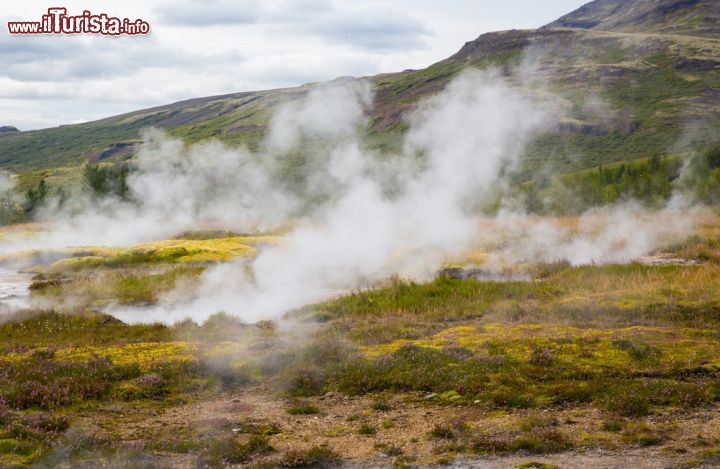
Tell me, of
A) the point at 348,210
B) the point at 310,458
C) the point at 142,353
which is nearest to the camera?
the point at 310,458

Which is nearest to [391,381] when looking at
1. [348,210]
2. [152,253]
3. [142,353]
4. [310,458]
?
[310,458]

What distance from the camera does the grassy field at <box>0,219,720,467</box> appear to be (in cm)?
1350

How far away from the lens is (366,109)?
17538 centimetres

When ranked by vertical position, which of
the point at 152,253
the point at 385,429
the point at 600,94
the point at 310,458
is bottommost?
the point at 385,429

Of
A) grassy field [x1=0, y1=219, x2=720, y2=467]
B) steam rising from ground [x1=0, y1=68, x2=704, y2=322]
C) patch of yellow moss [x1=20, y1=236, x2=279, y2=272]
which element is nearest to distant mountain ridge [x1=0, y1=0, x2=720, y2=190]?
steam rising from ground [x1=0, y1=68, x2=704, y2=322]

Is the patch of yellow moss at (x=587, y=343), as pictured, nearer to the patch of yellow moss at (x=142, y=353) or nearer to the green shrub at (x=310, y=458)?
the patch of yellow moss at (x=142, y=353)

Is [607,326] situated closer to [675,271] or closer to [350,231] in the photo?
[675,271]

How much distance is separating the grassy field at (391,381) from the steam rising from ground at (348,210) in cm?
646

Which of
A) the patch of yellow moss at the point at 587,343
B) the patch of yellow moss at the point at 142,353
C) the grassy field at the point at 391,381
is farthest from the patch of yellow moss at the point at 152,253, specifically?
the patch of yellow moss at the point at 587,343

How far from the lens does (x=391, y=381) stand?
18672 mm

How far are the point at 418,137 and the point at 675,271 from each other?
9774 cm

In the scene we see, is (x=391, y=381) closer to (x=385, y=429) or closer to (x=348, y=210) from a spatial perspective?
(x=385, y=429)

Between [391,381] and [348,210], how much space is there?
41.3 meters

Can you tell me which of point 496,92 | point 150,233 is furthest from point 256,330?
point 496,92
